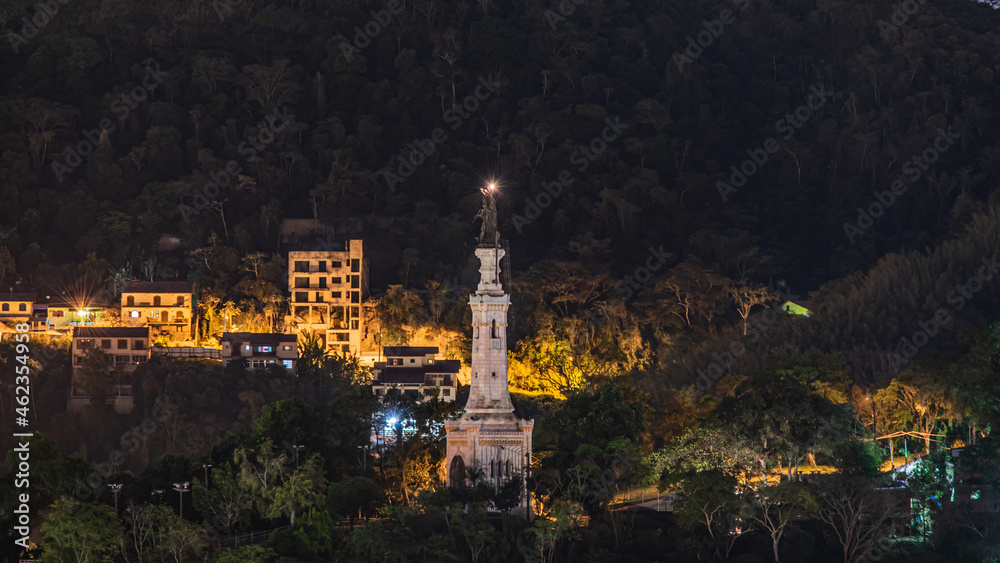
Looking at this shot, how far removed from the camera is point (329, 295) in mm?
81625

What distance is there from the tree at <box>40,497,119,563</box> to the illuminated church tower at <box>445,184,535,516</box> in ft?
30.0

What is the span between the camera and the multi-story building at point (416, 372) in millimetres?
73688

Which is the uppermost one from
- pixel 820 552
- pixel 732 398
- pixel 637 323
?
pixel 637 323

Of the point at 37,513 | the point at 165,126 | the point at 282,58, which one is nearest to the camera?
the point at 37,513

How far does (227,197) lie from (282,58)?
14.2 metres

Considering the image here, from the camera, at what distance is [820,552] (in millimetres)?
51906

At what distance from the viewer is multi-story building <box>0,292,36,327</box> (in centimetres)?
7950

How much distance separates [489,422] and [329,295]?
31637 millimetres

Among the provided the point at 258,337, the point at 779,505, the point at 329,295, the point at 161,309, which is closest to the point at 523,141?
the point at 329,295

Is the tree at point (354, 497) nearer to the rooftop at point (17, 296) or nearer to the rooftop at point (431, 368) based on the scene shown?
the rooftop at point (431, 368)

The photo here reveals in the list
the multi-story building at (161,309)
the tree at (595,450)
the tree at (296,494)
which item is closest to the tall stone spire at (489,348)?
the tree at (595,450)

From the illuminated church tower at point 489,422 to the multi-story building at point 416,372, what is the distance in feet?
68.5

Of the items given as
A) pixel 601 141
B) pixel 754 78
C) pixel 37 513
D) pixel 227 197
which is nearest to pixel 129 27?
pixel 227 197

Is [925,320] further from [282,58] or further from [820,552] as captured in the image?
[282,58]
